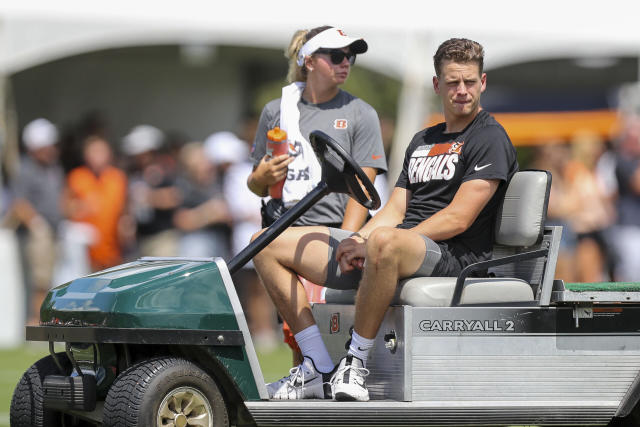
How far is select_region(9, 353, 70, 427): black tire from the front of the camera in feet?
18.3

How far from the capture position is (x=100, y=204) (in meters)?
13.6

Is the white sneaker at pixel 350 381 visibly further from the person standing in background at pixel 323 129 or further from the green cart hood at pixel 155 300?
the person standing in background at pixel 323 129

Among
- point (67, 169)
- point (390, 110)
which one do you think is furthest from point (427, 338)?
point (390, 110)

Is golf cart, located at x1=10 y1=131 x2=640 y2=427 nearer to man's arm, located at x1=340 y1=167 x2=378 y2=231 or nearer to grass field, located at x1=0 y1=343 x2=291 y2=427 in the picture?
man's arm, located at x1=340 y1=167 x2=378 y2=231

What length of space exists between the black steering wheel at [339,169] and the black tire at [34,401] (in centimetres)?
144

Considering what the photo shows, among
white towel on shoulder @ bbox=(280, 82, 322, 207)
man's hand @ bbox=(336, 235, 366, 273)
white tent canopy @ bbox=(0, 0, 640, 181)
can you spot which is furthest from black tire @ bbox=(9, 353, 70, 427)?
white tent canopy @ bbox=(0, 0, 640, 181)

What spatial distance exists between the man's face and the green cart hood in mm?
1359

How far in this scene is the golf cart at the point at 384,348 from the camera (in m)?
5.29

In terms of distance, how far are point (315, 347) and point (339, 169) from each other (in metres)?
0.82

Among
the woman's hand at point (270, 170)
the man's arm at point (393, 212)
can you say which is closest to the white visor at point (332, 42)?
the woman's hand at point (270, 170)

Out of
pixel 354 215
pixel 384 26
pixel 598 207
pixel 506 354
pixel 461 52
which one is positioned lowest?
pixel 506 354

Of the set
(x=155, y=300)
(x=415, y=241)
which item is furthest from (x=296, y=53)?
(x=155, y=300)

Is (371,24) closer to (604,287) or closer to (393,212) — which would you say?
(393,212)

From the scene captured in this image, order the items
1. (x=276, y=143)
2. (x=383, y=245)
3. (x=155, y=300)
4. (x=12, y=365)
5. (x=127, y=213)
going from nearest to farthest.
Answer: (x=155, y=300), (x=383, y=245), (x=276, y=143), (x=12, y=365), (x=127, y=213)
